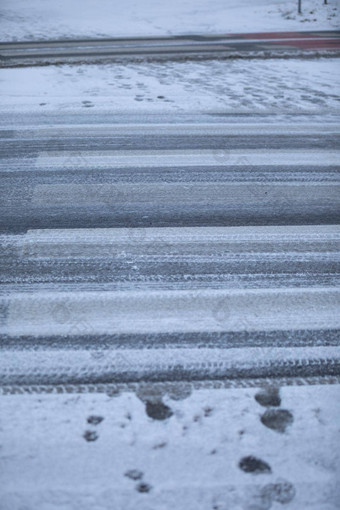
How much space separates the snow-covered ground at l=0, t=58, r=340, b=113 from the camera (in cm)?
576

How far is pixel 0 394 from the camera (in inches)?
72.3

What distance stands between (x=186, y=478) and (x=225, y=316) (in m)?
0.88

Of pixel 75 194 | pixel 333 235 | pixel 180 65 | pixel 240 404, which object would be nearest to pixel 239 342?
pixel 240 404

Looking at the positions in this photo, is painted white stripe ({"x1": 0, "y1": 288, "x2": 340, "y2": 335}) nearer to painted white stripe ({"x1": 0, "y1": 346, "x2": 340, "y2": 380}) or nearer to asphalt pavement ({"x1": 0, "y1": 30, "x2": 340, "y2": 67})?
painted white stripe ({"x1": 0, "y1": 346, "x2": 340, "y2": 380})

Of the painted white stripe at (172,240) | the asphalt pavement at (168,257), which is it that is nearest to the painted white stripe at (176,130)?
the asphalt pavement at (168,257)

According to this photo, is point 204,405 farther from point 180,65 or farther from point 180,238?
point 180,65

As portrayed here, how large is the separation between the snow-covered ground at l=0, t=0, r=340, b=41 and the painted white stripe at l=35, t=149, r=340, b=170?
32.3ft

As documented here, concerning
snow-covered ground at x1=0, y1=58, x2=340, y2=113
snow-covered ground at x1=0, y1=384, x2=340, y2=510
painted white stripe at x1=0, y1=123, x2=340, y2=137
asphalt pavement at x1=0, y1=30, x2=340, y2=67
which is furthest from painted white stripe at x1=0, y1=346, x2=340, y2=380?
asphalt pavement at x1=0, y1=30, x2=340, y2=67

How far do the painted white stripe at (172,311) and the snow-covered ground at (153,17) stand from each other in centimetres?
1201

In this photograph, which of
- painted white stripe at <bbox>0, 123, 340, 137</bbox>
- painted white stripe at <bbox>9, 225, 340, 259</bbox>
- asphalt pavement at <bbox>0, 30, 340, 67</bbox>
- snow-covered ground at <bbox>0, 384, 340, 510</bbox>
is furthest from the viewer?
asphalt pavement at <bbox>0, 30, 340, 67</bbox>

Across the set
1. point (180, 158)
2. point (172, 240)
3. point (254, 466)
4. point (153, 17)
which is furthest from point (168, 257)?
point (153, 17)

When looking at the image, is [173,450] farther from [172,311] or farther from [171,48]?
[171,48]

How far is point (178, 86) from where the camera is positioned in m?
6.67

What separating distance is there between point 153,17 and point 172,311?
16775 millimetres
